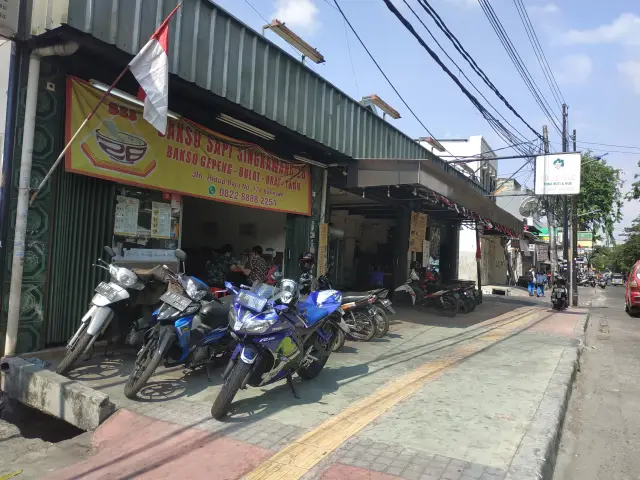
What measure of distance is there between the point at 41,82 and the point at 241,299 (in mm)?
3328

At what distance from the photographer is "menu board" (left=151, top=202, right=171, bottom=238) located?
6.33m

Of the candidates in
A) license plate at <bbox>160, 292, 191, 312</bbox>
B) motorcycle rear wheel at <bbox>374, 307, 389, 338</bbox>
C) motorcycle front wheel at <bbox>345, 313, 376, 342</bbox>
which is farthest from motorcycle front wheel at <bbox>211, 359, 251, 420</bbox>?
motorcycle rear wheel at <bbox>374, 307, 389, 338</bbox>

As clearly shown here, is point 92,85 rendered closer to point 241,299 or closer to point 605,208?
point 241,299

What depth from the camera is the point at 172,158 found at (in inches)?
252

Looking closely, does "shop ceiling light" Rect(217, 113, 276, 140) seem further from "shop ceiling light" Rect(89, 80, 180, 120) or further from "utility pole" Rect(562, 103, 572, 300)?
"utility pole" Rect(562, 103, 572, 300)

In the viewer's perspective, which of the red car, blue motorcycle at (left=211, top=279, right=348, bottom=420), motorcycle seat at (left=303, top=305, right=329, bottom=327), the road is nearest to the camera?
the road

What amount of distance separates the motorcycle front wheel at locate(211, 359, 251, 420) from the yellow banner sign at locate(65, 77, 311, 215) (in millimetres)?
3006

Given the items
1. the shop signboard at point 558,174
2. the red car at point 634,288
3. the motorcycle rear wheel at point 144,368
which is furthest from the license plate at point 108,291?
the red car at point 634,288

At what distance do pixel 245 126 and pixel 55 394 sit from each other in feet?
14.9

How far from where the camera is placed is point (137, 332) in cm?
492

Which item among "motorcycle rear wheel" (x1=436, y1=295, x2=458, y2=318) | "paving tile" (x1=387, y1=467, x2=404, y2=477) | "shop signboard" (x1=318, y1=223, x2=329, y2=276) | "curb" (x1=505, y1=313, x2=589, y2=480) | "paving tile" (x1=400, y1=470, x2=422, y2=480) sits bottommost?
"paving tile" (x1=387, y1=467, x2=404, y2=477)

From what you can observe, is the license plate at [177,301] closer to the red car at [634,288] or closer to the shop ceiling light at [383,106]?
the shop ceiling light at [383,106]

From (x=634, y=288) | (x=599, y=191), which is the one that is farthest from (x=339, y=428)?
(x=599, y=191)

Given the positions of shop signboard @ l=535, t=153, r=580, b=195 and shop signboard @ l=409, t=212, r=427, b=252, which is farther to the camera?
shop signboard @ l=535, t=153, r=580, b=195
